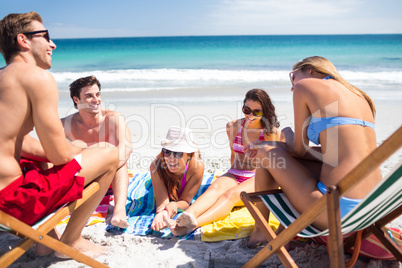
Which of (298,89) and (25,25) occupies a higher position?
(25,25)

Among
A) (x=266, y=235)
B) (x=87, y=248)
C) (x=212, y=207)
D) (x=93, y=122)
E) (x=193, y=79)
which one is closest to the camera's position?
(x=266, y=235)

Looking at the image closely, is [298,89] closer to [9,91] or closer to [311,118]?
[311,118]

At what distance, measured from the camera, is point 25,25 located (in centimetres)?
225

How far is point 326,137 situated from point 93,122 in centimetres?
274

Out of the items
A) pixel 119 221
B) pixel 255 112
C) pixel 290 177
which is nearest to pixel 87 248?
pixel 119 221

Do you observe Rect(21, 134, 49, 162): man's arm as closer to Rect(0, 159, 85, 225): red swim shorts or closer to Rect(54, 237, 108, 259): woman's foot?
Rect(0, 159, 85, 225): red swim shorts

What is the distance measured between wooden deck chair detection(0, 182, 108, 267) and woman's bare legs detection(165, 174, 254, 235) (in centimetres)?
92

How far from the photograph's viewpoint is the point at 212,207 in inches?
135

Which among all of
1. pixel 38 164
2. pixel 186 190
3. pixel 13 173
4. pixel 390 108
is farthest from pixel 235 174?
pixel 390 108

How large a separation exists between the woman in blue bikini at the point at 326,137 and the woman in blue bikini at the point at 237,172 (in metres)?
0.96

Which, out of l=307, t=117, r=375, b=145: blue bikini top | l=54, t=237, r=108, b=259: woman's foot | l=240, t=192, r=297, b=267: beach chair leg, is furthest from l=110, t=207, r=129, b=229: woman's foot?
l=307, t=117, r=375, b=145: blue bikini top

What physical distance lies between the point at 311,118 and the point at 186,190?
1746 mm

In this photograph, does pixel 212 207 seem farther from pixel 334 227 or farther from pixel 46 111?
pixel 46 111

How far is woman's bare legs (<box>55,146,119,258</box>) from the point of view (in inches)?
95.3
